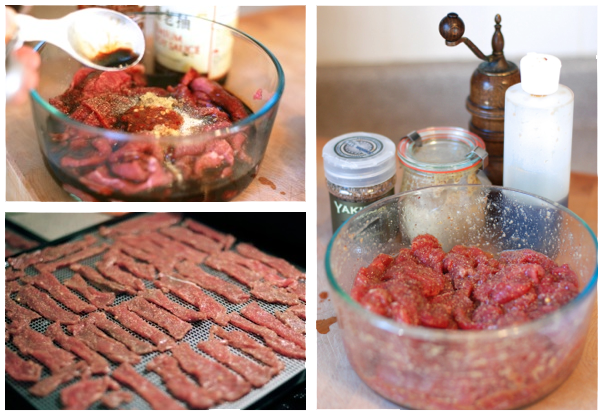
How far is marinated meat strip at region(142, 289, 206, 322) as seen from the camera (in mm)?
1292

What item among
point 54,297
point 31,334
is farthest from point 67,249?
point 31,334

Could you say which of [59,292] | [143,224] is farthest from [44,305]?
[143,224]

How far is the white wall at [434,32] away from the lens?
6.03 feet

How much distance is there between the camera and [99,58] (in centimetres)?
132

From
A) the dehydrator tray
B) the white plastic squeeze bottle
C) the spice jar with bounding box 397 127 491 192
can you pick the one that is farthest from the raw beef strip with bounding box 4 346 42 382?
the white plastic squeeze bottle

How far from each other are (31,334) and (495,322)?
0.83 m

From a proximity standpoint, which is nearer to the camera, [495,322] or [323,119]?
[495,322]

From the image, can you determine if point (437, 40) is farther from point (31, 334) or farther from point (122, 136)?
point (31, 334)

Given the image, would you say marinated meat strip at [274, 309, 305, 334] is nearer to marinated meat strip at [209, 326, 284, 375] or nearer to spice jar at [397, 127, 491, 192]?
marinated meat strip at [209, 326, 284, 375]

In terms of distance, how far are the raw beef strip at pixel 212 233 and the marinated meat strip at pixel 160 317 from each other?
275mm

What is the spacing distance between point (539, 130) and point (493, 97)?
18cm

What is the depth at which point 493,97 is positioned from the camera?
140 centimetres

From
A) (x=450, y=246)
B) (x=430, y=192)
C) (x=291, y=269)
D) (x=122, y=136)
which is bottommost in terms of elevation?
(x=291, y=269)

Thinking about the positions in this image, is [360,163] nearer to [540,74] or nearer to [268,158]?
[268,158]
